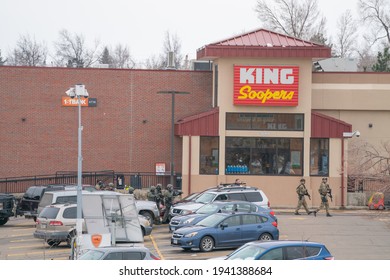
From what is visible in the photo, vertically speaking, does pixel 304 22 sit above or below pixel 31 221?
above

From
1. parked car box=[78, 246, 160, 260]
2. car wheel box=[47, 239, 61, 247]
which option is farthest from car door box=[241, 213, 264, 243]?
parked car box=[78, 246, 160, 260]

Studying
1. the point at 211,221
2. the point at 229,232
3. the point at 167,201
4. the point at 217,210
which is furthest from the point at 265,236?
the point at 167,201

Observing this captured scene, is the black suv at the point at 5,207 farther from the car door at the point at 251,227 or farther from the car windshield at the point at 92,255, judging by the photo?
the car windshield at the point at 92,255

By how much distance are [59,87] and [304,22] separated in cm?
3792

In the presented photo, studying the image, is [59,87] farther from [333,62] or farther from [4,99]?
[333,62]

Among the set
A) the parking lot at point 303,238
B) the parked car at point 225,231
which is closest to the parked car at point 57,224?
the parking lot at point 303,238

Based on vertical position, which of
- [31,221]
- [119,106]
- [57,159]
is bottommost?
[31,221]

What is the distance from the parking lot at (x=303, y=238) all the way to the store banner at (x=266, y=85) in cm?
694

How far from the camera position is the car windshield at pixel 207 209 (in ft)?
101

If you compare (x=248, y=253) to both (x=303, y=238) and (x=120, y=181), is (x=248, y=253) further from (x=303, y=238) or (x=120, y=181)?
(x=120, y=181)


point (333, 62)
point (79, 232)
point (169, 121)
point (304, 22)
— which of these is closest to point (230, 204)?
point (79, 232)

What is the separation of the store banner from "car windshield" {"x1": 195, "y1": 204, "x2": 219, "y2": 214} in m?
13.6

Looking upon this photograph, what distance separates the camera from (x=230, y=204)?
1209 inches

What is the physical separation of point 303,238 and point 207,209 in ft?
12.5
